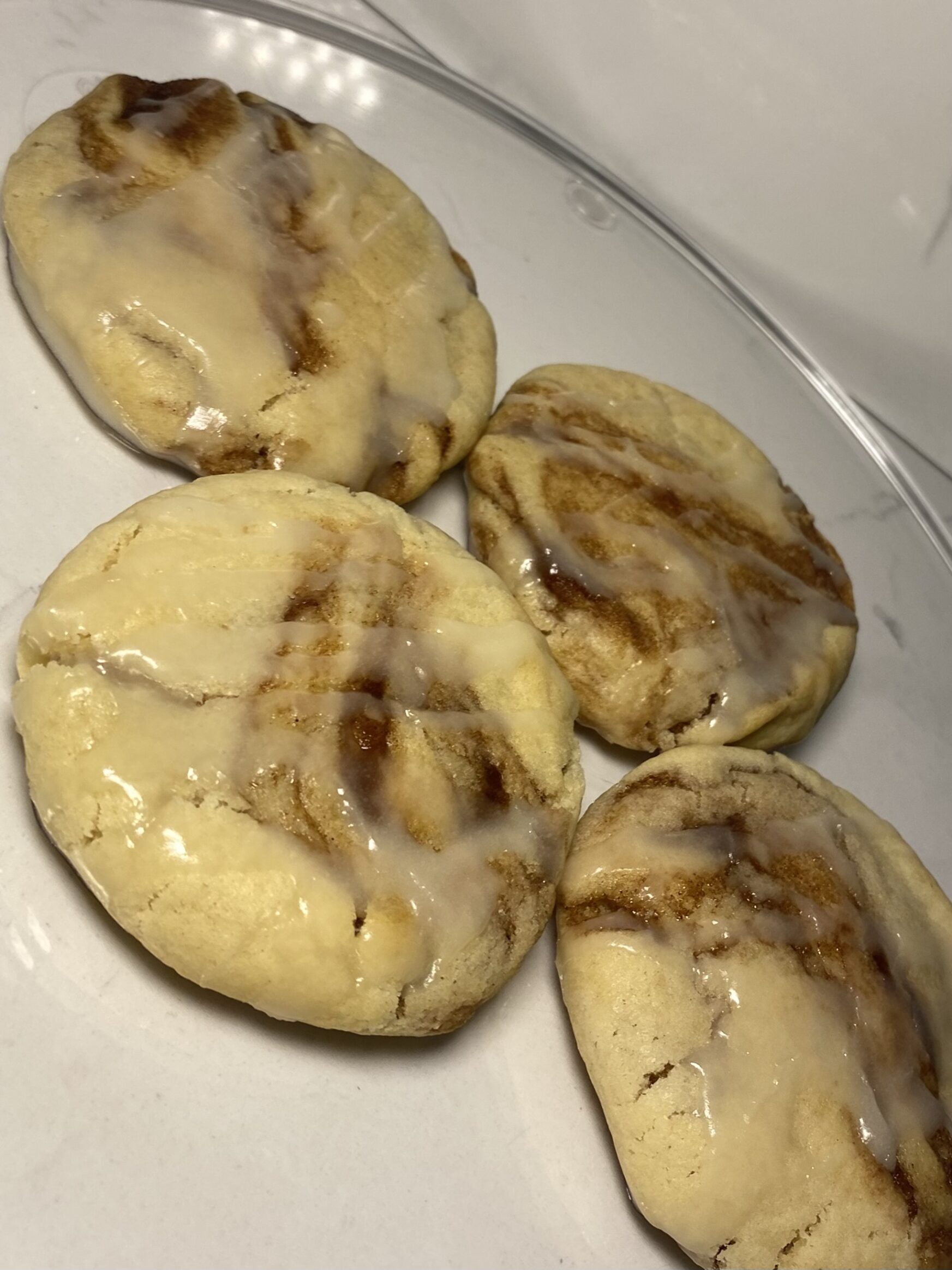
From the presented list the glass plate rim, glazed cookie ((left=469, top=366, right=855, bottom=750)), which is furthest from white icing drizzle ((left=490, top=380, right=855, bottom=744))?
the glass plate rim

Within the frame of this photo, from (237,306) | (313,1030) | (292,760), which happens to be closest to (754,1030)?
(313,1030)

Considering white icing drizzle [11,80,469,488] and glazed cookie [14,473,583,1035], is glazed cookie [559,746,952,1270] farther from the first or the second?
white icing drizzle [11,80,469,488]

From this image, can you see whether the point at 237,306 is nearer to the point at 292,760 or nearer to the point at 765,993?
the point at 292,760

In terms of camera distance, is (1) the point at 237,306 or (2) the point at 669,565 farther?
(2) the point at 669,565

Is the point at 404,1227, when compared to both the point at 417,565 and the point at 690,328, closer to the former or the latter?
the point at 417,565

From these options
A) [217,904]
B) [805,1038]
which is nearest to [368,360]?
[217,904]

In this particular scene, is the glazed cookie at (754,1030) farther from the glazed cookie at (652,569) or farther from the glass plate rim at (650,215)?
the glass plate rim at (650,215)
